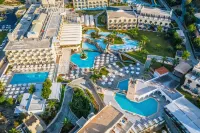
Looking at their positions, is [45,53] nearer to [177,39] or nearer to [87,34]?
[87,34]

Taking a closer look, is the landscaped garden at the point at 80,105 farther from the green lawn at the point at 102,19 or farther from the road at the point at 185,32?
the green lawn at the point at 102,19

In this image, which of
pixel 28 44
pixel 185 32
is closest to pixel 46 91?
pixel 28 44

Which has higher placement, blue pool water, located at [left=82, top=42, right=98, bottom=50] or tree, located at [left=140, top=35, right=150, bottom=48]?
tree, located at [left=140, top=35, right=150, bottom=48]

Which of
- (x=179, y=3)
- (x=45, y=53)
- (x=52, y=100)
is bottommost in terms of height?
(x=52, y=100)

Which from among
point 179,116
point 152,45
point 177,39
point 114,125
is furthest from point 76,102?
point 177,39

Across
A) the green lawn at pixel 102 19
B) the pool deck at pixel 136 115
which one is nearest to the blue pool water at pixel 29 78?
the pool deck at pixel 136 115

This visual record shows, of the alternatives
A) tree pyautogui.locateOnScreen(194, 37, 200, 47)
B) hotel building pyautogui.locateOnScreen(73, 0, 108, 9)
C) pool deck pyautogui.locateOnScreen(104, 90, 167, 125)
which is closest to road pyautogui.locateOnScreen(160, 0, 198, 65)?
tree pyautogui.locateOnScreen(194, 37, 200, 47)

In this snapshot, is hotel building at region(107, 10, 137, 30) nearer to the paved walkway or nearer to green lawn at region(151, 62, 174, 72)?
green lawn at region(151, 62, 174, 72)
